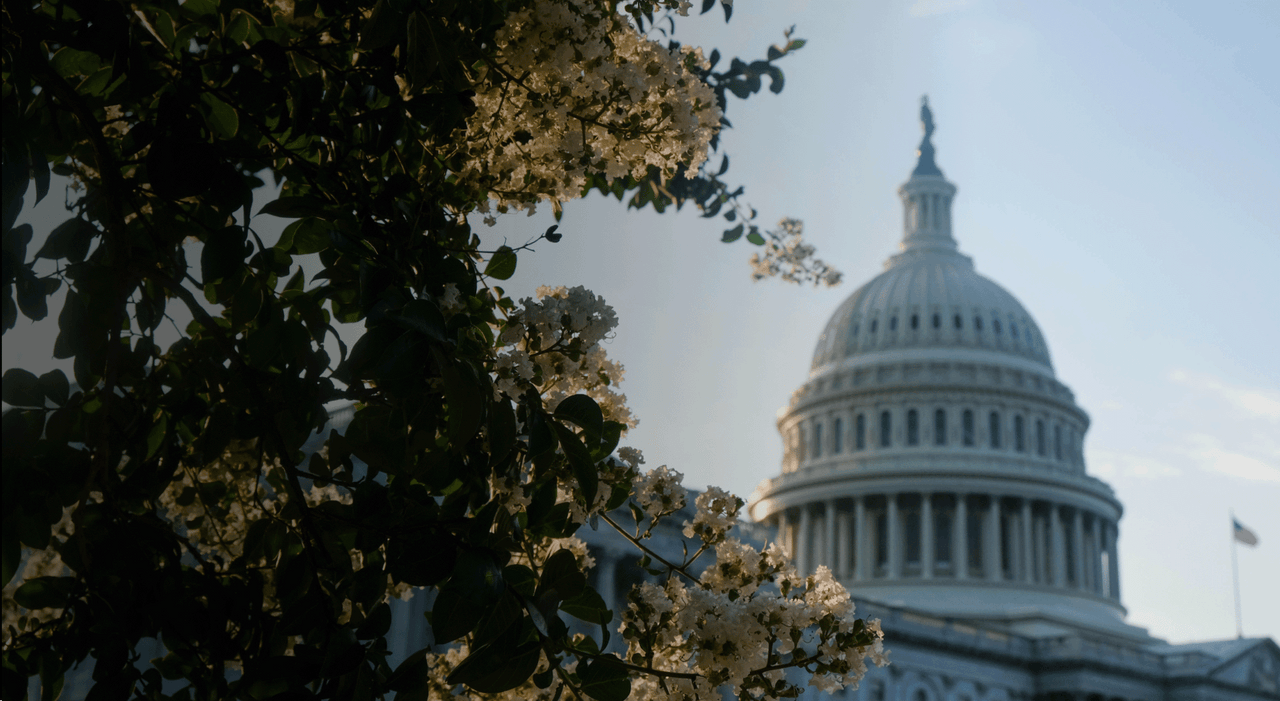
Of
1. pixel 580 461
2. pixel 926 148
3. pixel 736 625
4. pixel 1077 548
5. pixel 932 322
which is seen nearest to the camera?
pixel 580 461

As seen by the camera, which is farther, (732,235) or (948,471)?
(948,471)

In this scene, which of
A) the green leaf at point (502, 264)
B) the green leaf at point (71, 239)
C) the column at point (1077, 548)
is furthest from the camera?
the column at point (1077, 548)

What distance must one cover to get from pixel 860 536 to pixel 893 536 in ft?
6.85

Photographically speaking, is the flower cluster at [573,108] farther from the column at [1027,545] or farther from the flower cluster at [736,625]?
the column at [1027,545]

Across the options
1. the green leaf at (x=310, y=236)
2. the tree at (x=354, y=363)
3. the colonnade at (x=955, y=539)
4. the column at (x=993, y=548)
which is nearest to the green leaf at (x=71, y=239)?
the tree at (x=354, y=363)

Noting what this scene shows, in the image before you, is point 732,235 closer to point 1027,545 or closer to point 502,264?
point 502,264

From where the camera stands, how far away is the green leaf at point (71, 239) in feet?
11.4

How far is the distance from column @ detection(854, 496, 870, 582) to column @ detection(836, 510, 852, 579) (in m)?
0.54

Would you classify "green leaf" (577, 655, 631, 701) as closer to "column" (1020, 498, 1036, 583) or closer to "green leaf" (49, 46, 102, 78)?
"green leaf" (49, 46, 102, 78)

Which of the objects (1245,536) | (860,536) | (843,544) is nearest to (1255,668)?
(1245,536)

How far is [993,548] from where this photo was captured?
7662cm

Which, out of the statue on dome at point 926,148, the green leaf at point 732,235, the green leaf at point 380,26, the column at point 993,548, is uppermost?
the statue on dome at point 926,148

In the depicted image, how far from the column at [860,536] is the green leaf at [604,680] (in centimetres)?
7578

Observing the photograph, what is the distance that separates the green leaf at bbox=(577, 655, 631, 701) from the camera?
3098mm
